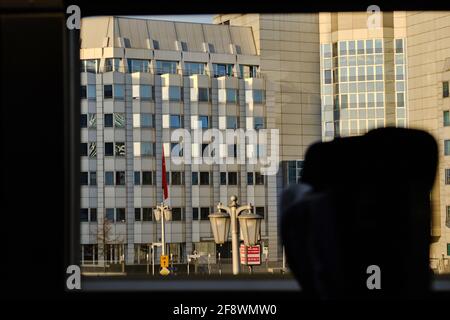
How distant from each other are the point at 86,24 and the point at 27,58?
1.31 feet

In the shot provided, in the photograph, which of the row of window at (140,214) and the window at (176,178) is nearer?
the row of window at (140,214)

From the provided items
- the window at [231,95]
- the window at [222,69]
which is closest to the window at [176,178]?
the window at [231,95]

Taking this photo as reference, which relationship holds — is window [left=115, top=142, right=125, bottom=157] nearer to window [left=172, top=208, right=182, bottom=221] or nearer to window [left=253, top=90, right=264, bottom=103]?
window [left=172, top=208, right=182, bottom=221]

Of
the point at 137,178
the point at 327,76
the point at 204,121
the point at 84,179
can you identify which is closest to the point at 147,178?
the point at 137,178

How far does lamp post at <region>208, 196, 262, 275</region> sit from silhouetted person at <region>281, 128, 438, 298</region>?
2.05 m

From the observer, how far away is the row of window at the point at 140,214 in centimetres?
521

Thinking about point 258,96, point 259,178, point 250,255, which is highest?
point 258,96

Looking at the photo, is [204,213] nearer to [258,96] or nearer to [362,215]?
[258,96]

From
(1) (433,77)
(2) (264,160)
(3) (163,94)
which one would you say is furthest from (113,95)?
(1) (433,77)

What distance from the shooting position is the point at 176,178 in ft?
17.7

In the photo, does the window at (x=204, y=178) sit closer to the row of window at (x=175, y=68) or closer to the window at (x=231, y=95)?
the window at (x=231, y=95)

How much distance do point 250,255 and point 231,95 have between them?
→ 987 mm

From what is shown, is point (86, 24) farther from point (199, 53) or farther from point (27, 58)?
point (199, 53)

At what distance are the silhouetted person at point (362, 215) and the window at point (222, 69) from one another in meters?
2.30
